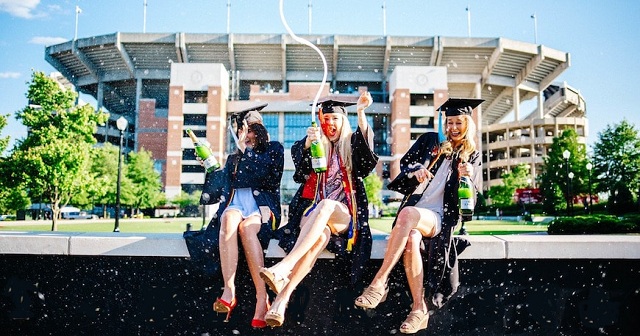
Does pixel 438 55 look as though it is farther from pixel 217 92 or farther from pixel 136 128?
pixel 136 128

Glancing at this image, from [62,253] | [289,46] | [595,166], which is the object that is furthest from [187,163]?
[62,253]

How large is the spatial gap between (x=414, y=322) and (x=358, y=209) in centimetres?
96

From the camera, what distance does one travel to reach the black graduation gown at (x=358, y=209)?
3.44 metres

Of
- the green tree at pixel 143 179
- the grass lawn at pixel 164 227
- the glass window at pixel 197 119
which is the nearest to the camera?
the grass lawn at pixel 164 227

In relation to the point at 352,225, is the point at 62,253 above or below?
below

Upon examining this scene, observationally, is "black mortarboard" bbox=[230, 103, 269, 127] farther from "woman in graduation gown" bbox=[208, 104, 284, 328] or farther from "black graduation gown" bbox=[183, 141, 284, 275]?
"black graduation gown" bbox=[183, 141, 284, 275]

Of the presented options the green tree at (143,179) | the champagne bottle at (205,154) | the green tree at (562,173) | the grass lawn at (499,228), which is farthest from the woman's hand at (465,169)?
the green tree at (143,179)

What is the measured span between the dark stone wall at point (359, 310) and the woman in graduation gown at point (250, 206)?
0.84ft

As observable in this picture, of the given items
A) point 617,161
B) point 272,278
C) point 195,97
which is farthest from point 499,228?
point 195,97

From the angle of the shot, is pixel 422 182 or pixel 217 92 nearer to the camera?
pixel 422 182

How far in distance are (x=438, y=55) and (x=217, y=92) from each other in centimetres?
2801

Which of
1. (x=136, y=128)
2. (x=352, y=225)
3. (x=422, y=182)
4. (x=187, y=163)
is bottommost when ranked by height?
(x=352, y=225)

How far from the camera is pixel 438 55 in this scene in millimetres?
54938

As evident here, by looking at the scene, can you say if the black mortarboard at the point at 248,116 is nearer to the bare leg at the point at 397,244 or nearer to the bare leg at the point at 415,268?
the bare leg at the point at 397,244
